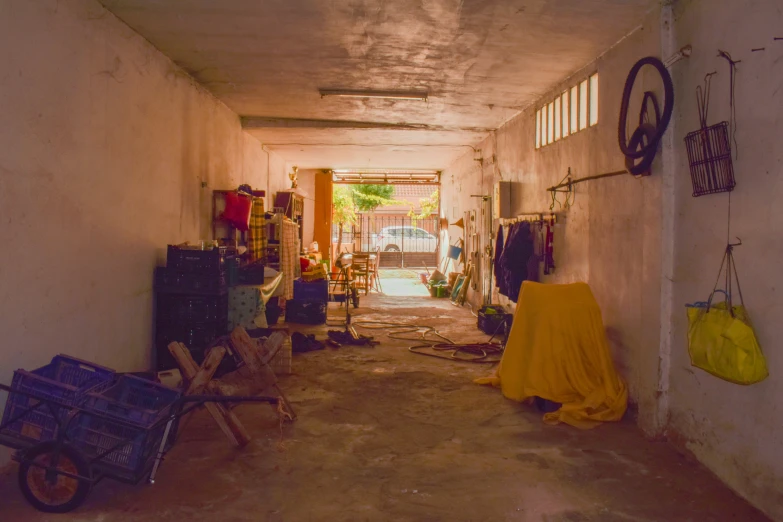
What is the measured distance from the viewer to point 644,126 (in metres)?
4.24

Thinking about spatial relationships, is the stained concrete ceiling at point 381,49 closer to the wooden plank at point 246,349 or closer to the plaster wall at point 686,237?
the plaster wall at point 686,237

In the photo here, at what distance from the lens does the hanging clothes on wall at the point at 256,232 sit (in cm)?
854

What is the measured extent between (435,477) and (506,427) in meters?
1.10

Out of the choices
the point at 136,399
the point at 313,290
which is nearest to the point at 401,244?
the point at 313,290

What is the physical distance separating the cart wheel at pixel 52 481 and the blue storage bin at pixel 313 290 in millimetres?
6071

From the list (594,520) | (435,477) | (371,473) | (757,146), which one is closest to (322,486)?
(371,473)

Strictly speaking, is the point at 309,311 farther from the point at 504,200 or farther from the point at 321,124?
the point at 504,200

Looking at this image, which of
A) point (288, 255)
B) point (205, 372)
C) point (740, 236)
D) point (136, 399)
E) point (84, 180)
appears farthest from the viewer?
point (288, 255)

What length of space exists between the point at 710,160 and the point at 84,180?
436 cm

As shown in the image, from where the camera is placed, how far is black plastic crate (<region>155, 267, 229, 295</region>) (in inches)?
217

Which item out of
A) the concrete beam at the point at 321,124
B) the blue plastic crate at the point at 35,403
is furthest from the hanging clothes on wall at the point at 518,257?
the blue plastic crate at the point at 35,403

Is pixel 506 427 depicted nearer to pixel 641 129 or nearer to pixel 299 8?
pixel 641 129

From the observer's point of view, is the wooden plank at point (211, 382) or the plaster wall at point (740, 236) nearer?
the plaster wall at point (740, 236)

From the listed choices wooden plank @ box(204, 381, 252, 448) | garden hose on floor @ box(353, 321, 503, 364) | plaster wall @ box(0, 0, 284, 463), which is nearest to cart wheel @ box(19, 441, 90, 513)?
plaster wall @ box(0, 0, 284, 463)
